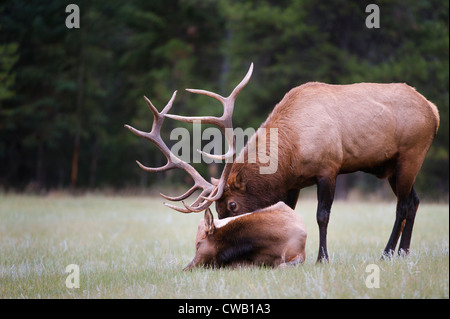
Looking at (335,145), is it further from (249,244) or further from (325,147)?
(249,244)

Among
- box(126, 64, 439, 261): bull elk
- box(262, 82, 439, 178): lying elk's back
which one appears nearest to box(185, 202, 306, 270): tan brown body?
box(126, 64, 439, 261): bull elk

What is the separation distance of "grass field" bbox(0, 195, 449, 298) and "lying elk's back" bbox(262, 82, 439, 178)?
50.0 inches

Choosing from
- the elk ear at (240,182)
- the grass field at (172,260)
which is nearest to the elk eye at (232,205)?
the elk ear at (240,182)

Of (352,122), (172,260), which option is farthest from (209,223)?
(352,122)

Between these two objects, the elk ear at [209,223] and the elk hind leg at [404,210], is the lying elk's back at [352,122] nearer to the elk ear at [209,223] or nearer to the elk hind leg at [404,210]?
the elk hind leg at [404,210]

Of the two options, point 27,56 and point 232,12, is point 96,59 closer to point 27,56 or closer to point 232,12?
point 27,56

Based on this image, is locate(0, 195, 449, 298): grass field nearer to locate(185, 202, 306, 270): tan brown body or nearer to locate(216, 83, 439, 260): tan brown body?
locate(185, 202, 306, 270): tan brown body

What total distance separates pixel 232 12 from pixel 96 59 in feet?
19.6

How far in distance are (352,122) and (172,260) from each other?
2.74 meters

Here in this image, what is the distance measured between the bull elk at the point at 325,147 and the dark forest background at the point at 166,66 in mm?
10487

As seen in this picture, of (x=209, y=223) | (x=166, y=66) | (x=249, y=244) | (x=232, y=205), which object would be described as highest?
(x=166, y=66)

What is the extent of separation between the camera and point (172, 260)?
7070mm

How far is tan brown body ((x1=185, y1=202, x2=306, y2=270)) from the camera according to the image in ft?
20.3

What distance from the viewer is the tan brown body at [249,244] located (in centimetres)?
619
